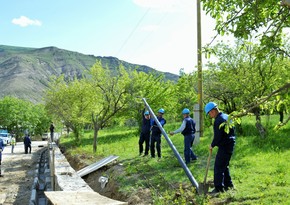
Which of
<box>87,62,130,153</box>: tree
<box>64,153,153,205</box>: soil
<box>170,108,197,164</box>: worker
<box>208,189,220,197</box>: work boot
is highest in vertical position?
<box>87,62,130,153</box>: tree

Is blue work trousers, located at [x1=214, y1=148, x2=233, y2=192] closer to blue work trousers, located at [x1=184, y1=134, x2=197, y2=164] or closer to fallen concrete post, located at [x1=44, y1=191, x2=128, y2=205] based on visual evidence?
fallen concrete post, located at [x1=44, y1=191, x2=128, y2=205]

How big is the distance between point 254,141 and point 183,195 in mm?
Result: 7886

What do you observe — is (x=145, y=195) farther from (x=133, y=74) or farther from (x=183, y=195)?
(x=133, y=74)

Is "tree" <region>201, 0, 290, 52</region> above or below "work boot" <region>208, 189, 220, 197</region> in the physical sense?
above

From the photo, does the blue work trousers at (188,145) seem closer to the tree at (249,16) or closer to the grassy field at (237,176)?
the grassy field at (237,176)

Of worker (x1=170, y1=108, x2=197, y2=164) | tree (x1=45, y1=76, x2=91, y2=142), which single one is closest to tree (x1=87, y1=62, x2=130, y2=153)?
tree (x1=45, y1=76, x2=91, y2=142)

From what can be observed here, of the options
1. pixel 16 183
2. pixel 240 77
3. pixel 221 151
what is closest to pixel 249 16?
pixel 221 151

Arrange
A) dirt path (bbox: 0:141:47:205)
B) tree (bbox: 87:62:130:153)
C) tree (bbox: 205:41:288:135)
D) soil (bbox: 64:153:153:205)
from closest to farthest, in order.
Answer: soil (bbox: 64:153:153:205)
dirt path (bbox: 0:141:47:205)
tree (bbox: 205:41:288:135)
tree (bbox: 87:62:130:153)

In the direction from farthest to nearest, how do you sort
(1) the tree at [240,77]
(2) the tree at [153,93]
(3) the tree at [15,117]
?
(3) the tree at [15,117], (2) the tree at [153,93], (1) the tree at [240,77]

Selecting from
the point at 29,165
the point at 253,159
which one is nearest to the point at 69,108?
the point at 29,165

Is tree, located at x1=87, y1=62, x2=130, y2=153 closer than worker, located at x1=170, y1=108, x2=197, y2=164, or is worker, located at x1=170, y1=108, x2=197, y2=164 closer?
worker, located at x1=170, y1=108, x2=197, y2=164

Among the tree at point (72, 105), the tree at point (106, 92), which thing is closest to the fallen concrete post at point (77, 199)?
the tree at point (106, 92)

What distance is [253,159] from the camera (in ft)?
33.8

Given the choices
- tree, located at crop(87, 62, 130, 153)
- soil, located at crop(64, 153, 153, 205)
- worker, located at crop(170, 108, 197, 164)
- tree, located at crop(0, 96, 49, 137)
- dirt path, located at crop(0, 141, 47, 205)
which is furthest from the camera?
tree, located at crop(0, 96, 49, 137)
